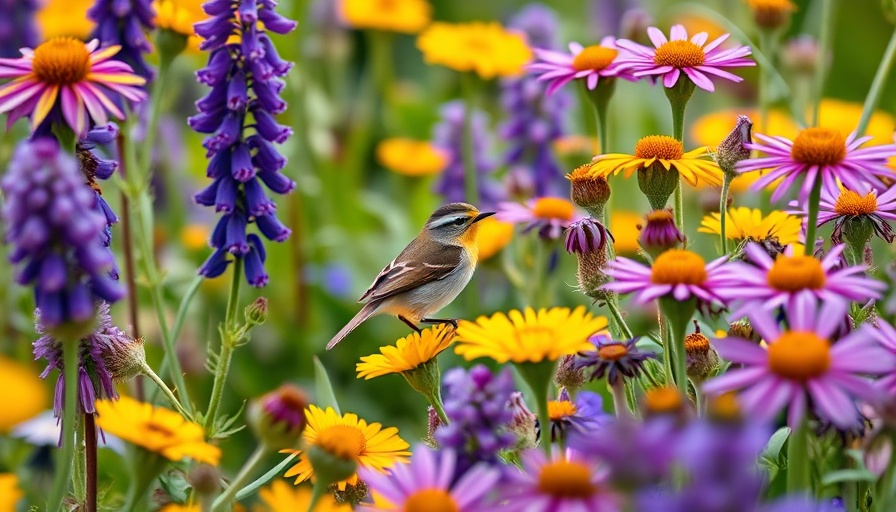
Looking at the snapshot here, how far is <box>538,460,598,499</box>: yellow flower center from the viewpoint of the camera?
112 cm

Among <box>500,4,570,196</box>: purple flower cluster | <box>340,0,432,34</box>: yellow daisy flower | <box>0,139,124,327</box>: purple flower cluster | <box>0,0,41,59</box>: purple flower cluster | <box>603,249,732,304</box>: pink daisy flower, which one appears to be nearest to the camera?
<box>0,139,124,327</box>: purple flower cluster

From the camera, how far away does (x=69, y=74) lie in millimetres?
1612

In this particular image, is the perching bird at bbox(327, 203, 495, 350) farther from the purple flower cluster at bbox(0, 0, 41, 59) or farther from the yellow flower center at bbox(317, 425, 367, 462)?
the purple flower cluster at bbox(0, 0, 41, 59)

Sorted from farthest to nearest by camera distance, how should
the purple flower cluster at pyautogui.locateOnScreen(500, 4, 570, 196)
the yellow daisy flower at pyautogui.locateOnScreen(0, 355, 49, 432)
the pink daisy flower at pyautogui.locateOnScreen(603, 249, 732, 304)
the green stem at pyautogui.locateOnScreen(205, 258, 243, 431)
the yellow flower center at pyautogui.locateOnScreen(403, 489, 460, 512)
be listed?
the purple flower cluster at pyautogui.locateOnScreen(500, 4, 570, 196)
the yellow daisy flower at pyautogui.locateOnScreen(0, 355, 49, 432)
the green stem at pyautogui.locateOnScreen(205, 258, 243, 431)
the pink daisy flower at pyautogui.locateOnScreen(603, 249, 732, 304)
the yellow flower center at pyautogui.locateOnScreen(403, 489, 460, 512)

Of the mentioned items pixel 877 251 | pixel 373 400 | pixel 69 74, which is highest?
pixel 69 74

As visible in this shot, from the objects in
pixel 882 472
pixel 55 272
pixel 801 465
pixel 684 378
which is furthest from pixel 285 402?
pixel 882 472

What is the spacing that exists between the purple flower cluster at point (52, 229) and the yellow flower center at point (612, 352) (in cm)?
73

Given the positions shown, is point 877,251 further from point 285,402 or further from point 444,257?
point 285,402

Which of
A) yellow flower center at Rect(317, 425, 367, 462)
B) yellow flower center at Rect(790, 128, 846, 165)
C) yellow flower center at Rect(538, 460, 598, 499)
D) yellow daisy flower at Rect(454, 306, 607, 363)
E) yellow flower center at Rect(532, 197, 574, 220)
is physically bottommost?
yellow flower center at Rect(317, 425, 367, 462)

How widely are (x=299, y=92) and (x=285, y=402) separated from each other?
8.39ft

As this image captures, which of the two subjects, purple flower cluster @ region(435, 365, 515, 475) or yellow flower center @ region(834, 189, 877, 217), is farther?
yellow flower center @ region(834, 189, 877, 217)

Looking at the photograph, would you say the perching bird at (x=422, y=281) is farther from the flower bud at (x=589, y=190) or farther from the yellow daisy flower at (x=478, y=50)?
the yellow daisy flower at (x=478, y=50)

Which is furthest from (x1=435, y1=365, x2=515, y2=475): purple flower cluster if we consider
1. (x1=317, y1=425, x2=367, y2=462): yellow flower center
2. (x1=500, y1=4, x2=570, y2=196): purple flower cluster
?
(x1=500, y1=4, x2=570, y2=196): purple flower cluster

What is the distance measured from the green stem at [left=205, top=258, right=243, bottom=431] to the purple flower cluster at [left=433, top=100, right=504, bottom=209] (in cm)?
201
